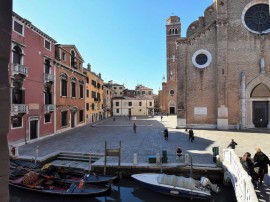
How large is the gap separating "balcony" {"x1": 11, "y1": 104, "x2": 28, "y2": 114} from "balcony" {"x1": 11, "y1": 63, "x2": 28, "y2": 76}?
245 centimetres

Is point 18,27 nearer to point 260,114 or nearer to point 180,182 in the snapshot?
point 180,182

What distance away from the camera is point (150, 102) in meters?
59.3

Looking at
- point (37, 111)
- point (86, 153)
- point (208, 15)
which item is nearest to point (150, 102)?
point (208, 15)

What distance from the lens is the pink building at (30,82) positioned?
1673 cm

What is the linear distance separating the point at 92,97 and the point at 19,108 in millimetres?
21794

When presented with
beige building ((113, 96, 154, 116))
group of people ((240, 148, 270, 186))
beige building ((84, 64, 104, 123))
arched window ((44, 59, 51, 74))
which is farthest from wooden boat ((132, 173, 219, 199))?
beige building ((113, 96, 154, 116))

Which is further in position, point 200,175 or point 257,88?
point 257,88

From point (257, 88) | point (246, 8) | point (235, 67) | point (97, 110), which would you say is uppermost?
point (246, 8)

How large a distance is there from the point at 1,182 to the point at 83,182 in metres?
9.33

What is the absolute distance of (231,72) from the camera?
83.8 feet

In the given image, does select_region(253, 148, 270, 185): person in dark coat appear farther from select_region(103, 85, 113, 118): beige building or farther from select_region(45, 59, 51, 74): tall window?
select_region(103, 85, 113, 118): beige building

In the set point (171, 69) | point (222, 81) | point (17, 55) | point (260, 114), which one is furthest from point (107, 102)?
point (17, 55)

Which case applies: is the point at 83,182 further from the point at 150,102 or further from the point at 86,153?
the point at 150,102

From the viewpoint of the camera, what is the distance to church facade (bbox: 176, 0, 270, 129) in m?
25.0
